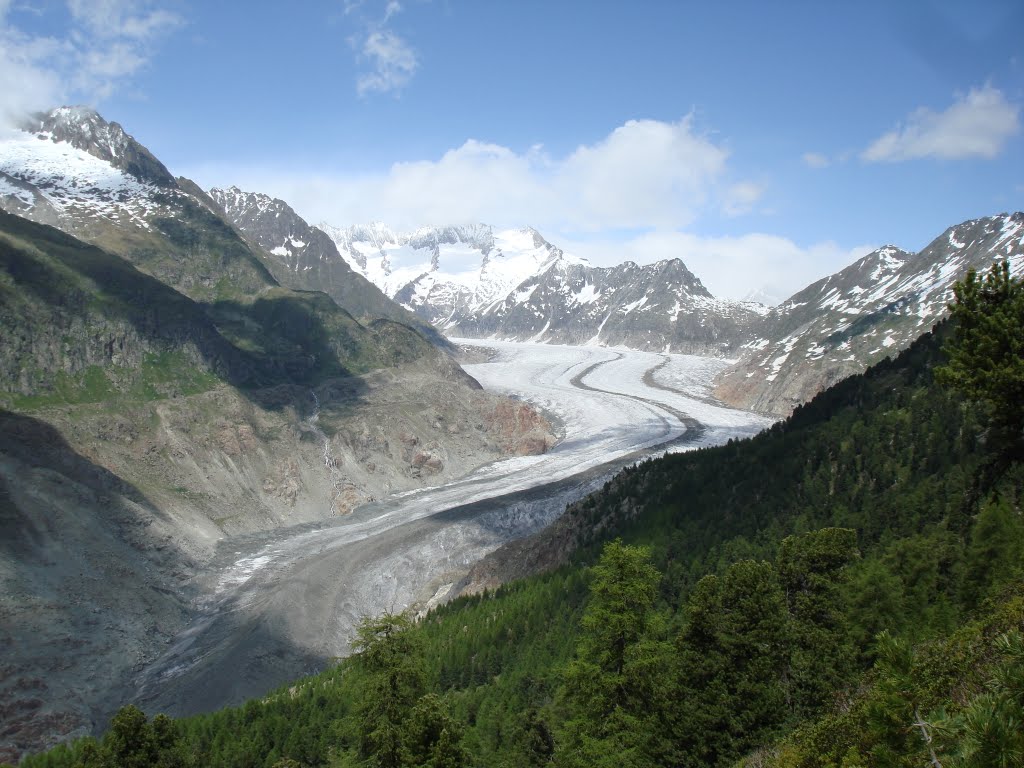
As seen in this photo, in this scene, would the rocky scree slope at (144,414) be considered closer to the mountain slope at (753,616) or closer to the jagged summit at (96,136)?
the jagged summit at (96,136)

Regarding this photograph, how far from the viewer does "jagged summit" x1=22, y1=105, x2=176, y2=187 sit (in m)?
190

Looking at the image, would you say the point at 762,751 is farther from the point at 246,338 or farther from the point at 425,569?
the point at 246,338

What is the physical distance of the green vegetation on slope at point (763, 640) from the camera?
1448 cm

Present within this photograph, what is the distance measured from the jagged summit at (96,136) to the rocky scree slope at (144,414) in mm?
604

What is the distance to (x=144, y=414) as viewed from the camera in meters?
102

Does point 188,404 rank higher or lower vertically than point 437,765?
higher

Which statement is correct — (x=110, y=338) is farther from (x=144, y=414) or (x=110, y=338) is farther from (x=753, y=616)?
(x=753, y=616)

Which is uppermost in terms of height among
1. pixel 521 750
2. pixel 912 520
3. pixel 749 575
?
pixel 749 575

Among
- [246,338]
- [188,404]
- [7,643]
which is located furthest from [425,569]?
[246,338]

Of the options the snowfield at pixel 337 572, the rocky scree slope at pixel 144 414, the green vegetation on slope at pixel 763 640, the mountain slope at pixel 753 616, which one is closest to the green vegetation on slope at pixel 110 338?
the rocky scree slope at pixel 144 414

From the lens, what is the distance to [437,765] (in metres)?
19.7

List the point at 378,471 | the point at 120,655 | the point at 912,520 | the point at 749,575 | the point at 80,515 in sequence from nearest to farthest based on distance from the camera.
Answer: the point at 749,575 → the point at 912,520 → the point at 120,655 → the point at 80,515 → the point at 378,471

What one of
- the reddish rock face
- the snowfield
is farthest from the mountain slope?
the reddish rock face

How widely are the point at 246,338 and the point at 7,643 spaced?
304ft
